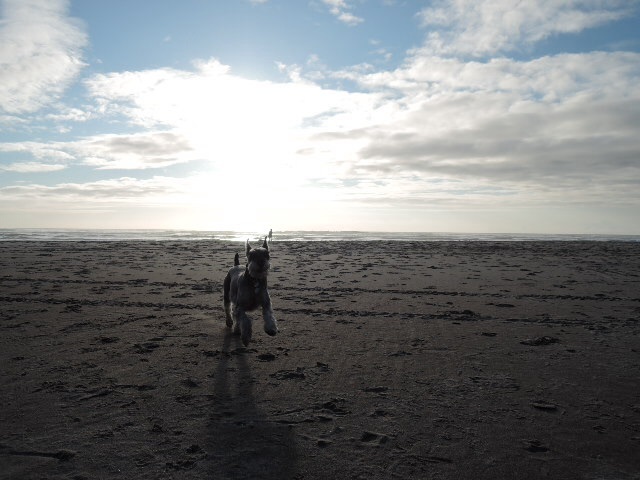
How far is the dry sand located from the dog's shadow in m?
0.02

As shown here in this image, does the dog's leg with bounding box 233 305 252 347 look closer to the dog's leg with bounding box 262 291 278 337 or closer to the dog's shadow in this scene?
the dog's leg with bounding box 262 291 278 337

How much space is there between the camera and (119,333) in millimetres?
6742

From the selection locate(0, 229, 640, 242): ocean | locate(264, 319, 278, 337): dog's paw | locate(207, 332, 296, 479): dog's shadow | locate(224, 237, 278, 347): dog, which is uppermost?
locate(0, 229, 640, 242): ocean

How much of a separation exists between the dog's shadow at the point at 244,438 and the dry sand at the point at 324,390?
16mm

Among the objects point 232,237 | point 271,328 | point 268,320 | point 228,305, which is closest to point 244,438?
point 271,328

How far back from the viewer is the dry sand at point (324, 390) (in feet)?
10.5

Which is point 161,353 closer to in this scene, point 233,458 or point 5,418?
point 5,418

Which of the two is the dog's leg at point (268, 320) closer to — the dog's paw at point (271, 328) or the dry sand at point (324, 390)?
the dog's paw at point (271, 328)

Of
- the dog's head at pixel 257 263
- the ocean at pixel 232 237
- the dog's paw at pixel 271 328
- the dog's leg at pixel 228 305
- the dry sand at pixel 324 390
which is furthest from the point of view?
the ocean at pixel 232 237

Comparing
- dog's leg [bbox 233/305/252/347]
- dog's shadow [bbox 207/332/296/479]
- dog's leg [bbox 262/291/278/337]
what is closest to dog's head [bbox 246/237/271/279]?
dog's leg [bbox 262/291/278/337]

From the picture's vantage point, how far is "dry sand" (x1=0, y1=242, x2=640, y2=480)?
3207mm

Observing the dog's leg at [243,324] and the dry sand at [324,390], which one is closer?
the dry sand at [324,390]

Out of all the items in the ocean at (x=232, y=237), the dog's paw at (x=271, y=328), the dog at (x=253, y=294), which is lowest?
the dog's paw at (x=271, y=328)

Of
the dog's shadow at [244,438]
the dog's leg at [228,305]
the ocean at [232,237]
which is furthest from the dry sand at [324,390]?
Result: the ocean at [232,237]
